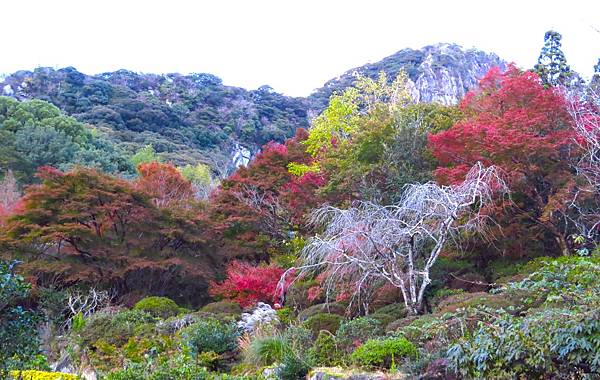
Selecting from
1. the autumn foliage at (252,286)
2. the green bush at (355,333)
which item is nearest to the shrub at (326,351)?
the green bush at (355,333)

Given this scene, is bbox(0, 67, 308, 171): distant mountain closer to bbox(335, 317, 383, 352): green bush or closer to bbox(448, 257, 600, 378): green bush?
bbox(335, 317, 383, 352): green bush

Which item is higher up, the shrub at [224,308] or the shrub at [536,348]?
the shrub at [536,348]

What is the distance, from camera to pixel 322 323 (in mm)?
9336

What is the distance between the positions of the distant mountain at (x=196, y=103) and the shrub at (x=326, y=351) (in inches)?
1092

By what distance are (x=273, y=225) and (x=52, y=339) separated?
22.0ft

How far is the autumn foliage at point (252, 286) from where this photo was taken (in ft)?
41.6

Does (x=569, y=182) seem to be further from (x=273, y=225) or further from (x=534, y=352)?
(x=273, y=225)

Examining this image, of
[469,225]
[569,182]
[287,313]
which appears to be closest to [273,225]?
[287,313]

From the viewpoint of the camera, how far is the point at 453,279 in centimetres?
1053

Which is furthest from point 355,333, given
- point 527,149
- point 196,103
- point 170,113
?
point 196,103

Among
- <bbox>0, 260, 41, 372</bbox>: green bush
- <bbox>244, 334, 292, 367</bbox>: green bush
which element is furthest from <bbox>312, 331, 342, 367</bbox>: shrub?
<bbox>0, 260, 41, 372</bbox>: green bush

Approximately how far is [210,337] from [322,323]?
6.64 feet

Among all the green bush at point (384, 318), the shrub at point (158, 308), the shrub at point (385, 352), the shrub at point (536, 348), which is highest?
the shrub at point (536, 348)

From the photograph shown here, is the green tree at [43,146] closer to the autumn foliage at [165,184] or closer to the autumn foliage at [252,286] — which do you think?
the autumn foliage at [165,184]
